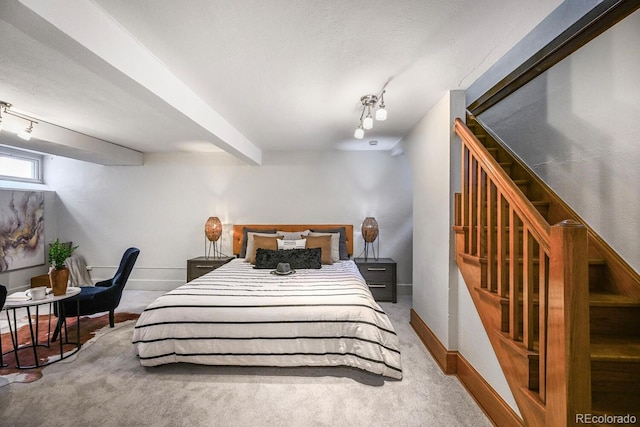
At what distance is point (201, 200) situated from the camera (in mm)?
4859

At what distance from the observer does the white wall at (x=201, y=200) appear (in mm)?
4621

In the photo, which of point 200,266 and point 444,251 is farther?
point 200,266

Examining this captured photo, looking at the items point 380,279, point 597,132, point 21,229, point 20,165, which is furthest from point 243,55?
point 20,165

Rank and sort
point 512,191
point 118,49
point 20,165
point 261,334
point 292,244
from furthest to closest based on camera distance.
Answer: point 20,165, point 292,244, point 261,334, point 118,49, point 512,191

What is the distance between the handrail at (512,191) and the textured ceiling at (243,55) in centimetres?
56

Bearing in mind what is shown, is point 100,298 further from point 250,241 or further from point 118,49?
point 118,49

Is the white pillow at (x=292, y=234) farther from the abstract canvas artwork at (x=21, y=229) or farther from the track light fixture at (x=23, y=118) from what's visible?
the abstract canvas artwork at (x=21, y=229)

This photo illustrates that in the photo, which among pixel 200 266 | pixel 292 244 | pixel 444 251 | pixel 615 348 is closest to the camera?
pixel 615 348

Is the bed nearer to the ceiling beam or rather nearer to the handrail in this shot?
the handrail

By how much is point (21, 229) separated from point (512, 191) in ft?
21.7

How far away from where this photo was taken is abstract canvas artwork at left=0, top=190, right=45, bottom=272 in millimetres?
4160

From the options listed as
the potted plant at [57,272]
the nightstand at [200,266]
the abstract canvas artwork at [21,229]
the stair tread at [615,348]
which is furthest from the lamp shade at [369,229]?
the abstract canvas artwork at [21,229]

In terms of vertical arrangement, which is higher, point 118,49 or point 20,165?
point 118,49

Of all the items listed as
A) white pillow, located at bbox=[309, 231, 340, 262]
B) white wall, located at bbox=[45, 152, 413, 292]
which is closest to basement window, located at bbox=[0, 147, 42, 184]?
white wall, located at bbox=[45, 152, 413, 292]
